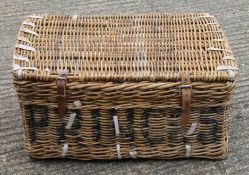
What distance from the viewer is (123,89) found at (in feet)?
4.54

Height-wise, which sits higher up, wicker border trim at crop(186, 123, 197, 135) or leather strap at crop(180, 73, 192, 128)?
leather strap at crop(180, 73, 192, 128)

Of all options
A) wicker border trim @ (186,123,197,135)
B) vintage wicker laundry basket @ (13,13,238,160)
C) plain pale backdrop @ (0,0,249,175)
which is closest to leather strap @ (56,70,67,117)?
vintage wicker laundry basket @ (13,13,238,160)

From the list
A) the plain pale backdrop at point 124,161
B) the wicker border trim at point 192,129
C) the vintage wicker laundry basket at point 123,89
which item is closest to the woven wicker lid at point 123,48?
the vintage wicker laundry basket at point 123,89

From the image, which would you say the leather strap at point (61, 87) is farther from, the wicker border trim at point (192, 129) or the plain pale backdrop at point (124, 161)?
the wicker border trim at point (192, 129)

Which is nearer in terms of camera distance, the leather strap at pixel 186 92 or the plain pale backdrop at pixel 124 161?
the leather strap at pixel 186 92

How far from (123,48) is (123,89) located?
0.54ft

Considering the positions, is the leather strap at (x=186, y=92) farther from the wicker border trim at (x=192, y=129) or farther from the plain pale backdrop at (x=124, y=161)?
the plain pale backdrop at (x=124, y=161)

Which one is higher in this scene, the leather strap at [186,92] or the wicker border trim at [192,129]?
the leather strap at [186,92]

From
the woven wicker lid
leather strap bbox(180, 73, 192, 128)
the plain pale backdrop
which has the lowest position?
the plain pale backdrop

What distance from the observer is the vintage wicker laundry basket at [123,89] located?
1.39 m

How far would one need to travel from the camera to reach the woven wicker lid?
1396 mm

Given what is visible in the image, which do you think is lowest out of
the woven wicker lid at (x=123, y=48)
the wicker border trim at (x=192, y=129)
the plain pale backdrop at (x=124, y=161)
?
the plain pale backdrop at (x=124, y=161)

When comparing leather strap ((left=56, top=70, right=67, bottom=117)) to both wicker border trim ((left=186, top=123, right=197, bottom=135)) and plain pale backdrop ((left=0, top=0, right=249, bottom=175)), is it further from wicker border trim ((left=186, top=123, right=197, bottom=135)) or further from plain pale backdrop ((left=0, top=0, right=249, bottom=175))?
wicker border trim ((left=186, top=123, right=197, bottom=135))

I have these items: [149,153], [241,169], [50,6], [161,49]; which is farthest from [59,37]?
[50,6]
